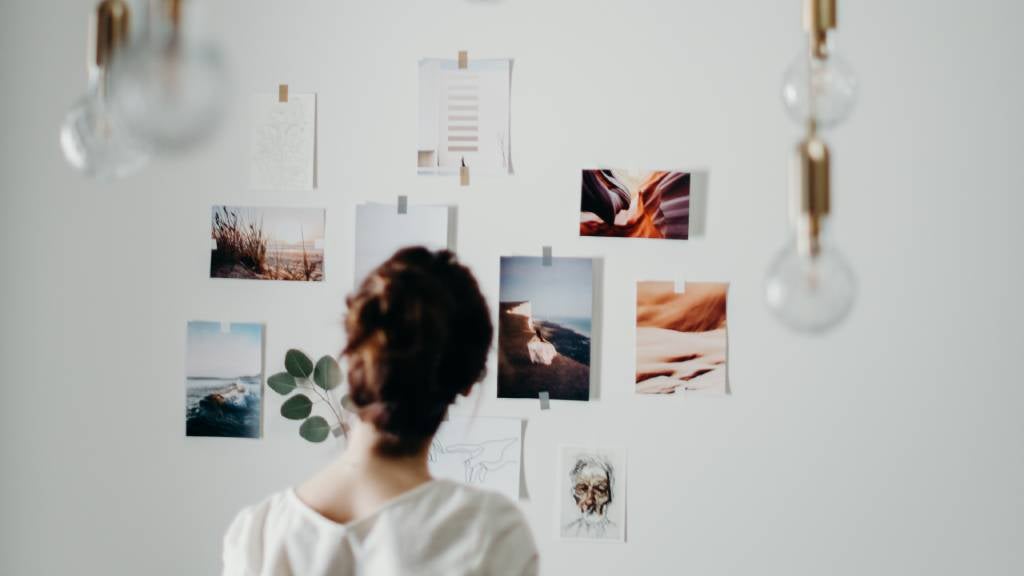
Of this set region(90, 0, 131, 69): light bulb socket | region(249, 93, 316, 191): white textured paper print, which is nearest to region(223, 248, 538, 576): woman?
region(90, 0, 131, 69): light bulb socket

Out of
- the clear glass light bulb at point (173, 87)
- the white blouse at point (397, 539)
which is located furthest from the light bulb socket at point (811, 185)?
the white blouse at point (397, 539)

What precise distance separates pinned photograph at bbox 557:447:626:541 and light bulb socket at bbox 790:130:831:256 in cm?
136

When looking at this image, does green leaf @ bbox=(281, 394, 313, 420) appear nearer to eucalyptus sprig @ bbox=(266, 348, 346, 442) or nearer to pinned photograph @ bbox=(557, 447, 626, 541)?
eucalyptus sprig @ bbox=(266, 348, 346, 442)

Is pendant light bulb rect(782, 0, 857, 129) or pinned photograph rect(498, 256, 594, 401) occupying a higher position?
pendant light bulb rect(782, 0, 857, 129)

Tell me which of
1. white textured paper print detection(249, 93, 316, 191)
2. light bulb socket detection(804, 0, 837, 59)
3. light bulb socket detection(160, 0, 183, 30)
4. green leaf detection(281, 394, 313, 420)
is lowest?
green leaf detection(281, 394, 313, 420)

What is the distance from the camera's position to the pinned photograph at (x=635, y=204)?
2061mm

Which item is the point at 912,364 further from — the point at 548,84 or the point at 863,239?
the point at 548,84

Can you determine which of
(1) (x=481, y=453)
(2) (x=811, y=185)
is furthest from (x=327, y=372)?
(2) (x=811, y=185)

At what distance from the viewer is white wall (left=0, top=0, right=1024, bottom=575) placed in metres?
2.05

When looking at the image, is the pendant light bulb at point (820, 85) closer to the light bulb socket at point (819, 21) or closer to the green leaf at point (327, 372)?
the light bulb socket at point (819, 21)

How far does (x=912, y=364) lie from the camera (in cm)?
207

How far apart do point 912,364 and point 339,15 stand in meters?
1.39

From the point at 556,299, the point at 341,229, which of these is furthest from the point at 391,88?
the point at 556,299

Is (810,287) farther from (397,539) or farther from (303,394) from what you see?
(303,394)
